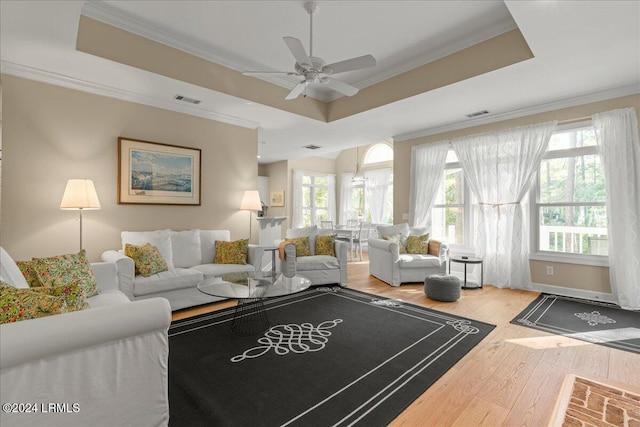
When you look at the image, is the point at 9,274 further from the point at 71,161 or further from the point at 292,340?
the point at 71,161

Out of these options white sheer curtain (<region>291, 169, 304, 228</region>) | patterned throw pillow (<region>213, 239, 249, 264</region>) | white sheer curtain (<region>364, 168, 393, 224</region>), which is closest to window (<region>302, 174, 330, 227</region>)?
white sheer curtain (<region>291, 169, 304, 228</region>)

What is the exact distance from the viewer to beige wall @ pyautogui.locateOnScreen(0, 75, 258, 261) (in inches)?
129

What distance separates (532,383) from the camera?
2141mm

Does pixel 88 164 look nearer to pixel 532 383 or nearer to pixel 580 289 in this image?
pixel 532 383

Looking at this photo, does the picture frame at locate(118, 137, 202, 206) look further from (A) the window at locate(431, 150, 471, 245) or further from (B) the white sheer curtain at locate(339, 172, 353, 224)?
(B) the white sheer curtain at locate(339, 172, 353, 224)

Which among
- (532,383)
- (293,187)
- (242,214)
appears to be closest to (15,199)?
(242,214)

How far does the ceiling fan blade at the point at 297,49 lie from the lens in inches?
98.3

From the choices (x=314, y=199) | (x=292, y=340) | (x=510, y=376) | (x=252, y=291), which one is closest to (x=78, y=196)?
(x=252, y=291)

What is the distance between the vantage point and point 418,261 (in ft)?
15.9

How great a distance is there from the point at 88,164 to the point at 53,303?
3041 millimetres

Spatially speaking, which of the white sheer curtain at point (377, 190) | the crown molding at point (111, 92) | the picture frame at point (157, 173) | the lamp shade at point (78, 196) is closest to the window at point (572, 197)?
the white sheer curtain at point (377, 190)

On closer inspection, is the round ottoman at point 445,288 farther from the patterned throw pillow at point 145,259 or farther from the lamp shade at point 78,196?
the lamp shade at point 78,196

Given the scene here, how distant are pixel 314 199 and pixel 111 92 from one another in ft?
22.0

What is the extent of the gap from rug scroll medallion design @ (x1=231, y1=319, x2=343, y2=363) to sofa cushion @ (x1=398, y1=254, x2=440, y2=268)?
199cm
